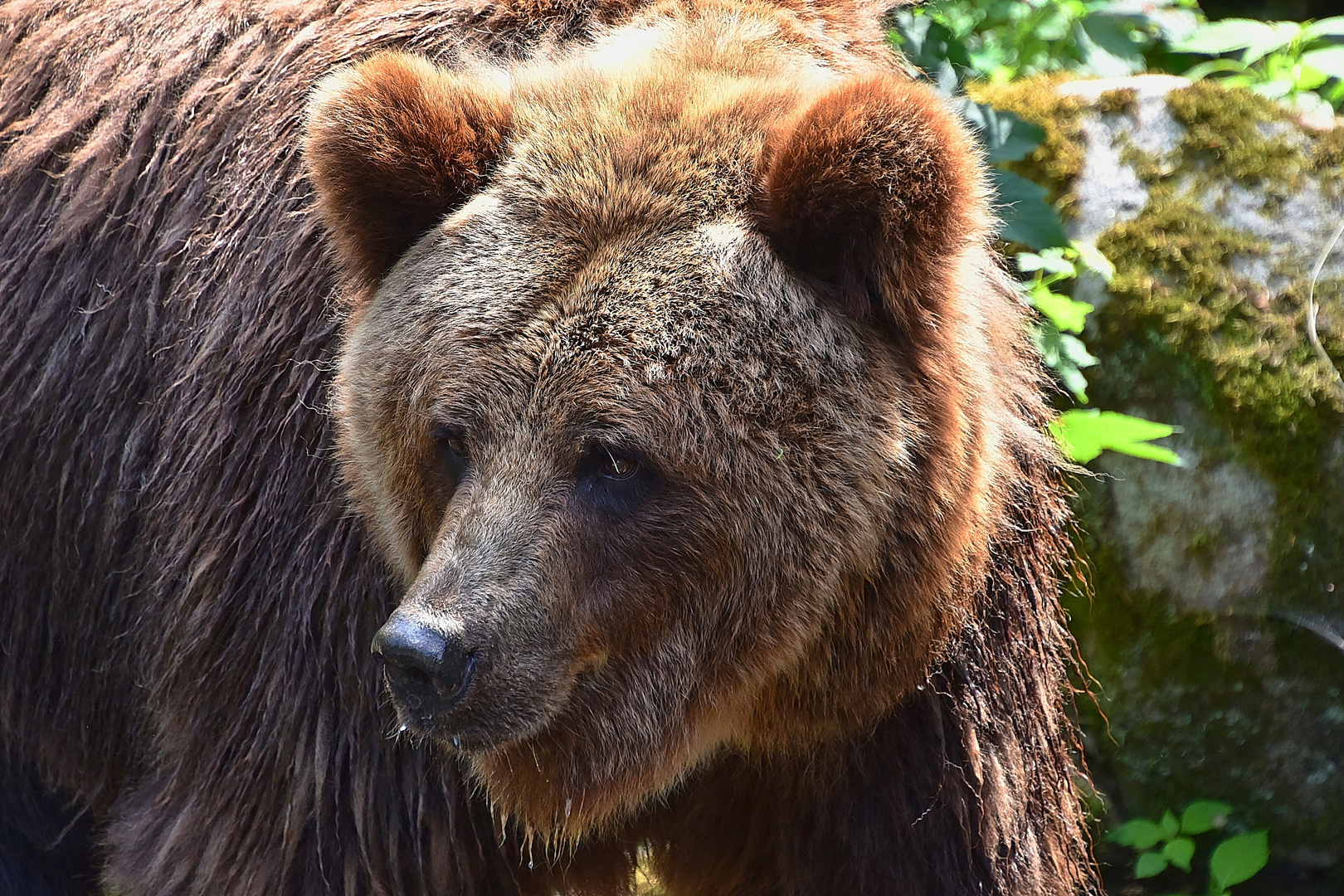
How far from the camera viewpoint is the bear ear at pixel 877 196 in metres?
2.34

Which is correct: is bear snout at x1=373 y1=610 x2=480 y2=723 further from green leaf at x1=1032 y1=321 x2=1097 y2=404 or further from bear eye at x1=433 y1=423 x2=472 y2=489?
green leaf at x1=1032 y1=321 x2=1097 y2=404

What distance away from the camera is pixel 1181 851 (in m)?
4.54

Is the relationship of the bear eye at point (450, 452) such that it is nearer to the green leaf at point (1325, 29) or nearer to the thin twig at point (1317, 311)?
the thin twig at point (1317, 311)

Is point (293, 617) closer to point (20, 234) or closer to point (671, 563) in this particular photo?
point (671, 563)

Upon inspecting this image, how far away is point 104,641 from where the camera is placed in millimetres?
3629

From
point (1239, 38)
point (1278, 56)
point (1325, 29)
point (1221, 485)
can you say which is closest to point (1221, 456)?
point (1221, 485)

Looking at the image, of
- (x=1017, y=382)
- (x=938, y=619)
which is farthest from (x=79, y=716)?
(x=1017, y=382)

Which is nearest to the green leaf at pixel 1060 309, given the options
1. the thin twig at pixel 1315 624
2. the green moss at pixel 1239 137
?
the green moss at pixel 1239 137

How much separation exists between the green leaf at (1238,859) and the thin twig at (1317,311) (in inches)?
61.4

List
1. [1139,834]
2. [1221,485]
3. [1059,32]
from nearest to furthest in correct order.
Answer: [1139,834]
[1221,485]
[1059,32]

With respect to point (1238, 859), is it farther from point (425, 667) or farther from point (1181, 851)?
point (425, 667)

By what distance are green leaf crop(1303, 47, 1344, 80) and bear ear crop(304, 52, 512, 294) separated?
3.68 metres

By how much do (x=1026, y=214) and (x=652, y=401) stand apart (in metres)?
1.87

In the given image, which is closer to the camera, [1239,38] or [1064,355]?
[1064,355]
